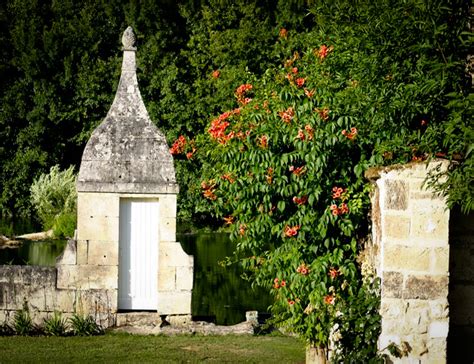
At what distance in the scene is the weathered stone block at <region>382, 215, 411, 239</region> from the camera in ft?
23.9

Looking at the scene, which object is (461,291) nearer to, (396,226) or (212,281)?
(396,226)

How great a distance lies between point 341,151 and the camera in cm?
835

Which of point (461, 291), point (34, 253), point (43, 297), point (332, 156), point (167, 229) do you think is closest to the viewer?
point (461, 291)

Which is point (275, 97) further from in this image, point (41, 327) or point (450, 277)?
point (41, 327)

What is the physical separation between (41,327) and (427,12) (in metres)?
6.32

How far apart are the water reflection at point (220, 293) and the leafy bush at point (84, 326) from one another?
1489 mm

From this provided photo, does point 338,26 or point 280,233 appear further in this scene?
point 338,26

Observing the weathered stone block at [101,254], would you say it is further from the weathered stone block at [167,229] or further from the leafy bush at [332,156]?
Result: the leafy bush at [332,156]

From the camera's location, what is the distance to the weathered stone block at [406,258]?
7.24m

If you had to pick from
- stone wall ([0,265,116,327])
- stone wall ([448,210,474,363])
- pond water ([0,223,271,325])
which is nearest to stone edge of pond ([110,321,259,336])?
stone wall ([0,265,116,327])

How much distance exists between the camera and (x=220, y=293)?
15.8 metres

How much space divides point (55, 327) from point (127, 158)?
228 centimetres

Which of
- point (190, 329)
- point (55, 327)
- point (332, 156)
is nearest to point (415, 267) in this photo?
point (332, 156)

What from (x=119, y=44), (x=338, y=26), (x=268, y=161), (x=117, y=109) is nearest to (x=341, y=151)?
(x=268, y=161)
